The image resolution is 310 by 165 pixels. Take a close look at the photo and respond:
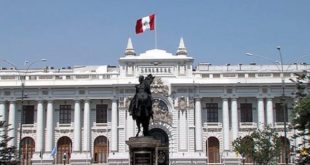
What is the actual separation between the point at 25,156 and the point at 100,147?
9466 mm

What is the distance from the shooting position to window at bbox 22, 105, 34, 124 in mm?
71988

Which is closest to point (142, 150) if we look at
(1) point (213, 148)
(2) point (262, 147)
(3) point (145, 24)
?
(2) point (262, 147)

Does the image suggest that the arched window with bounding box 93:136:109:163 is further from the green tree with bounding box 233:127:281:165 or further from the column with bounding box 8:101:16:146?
the green tree with bounding box 233:127:281:165

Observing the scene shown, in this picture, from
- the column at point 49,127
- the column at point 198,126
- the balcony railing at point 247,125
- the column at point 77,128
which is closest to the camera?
the column at point 198,126

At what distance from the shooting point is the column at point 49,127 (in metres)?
70.0

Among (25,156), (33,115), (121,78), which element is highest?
(121,78)

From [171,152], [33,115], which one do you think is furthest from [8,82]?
[171,152]

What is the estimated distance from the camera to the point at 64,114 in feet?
235

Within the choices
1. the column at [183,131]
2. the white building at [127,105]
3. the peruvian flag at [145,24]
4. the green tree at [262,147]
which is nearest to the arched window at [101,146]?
the white building at [127,105]

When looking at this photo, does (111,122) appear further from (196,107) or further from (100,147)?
(196,107)

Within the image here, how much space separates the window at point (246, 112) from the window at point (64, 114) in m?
21.9

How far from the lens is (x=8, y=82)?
Answer: 71.8 metres

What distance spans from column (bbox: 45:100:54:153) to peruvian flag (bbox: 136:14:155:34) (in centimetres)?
1472

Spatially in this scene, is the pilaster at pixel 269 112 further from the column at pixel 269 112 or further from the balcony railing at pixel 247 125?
the balcony railing at pixel 247 125
